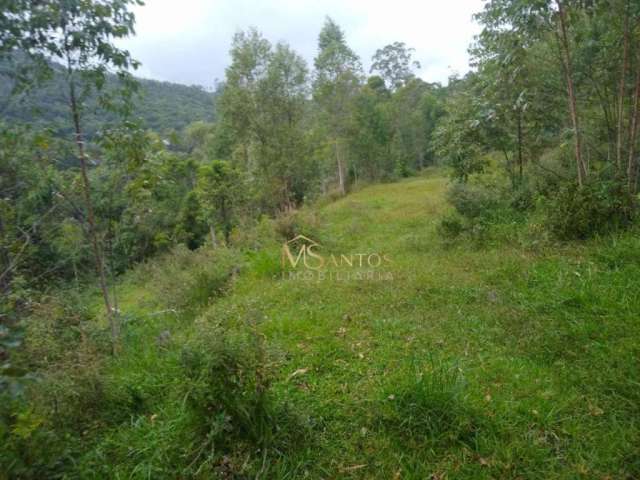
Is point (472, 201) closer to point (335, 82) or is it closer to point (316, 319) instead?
point (316, 319)

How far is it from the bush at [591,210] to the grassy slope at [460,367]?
0.31 m

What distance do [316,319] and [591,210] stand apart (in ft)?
12.1

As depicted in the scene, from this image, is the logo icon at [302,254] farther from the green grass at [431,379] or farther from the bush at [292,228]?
the green grass at [431,379]

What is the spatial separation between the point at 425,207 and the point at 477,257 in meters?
5.86

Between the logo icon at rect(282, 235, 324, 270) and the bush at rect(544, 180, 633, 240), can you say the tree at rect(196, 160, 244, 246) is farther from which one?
the bush at rect(544, 180, 633, 240)

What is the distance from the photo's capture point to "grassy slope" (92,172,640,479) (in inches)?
76.4

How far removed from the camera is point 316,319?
364 cm

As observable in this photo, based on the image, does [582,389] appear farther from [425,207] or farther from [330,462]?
[425,207]

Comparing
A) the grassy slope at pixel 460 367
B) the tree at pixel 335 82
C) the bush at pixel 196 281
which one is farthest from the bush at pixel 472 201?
the tree at pixel 335 82

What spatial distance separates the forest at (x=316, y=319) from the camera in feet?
6.38

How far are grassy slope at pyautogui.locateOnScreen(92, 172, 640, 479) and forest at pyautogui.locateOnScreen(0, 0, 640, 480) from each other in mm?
15

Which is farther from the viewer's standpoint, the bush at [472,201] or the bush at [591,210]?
the bush at [472,201]

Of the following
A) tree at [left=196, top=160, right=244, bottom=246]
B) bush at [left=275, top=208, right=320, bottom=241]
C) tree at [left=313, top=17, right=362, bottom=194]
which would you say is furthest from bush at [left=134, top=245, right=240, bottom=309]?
tree at [left=313, top=17, right=362, bottom=194]

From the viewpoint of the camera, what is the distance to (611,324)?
2.78 meters
